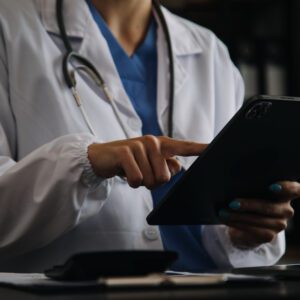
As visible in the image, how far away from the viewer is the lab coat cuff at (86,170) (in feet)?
3.53

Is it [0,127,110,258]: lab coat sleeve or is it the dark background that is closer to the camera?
[0,127,110,258]: lab coat sleeve

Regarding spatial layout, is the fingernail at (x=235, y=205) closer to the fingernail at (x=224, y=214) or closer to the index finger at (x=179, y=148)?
the fingernail at (x=224, y=214)

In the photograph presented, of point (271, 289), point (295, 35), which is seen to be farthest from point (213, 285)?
point (295, 35)

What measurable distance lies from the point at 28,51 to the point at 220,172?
519mm

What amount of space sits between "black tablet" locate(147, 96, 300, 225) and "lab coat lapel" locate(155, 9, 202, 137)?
332 millimetres

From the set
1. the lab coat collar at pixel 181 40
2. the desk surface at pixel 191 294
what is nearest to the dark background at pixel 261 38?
the lab coat collar at pixel 181 40

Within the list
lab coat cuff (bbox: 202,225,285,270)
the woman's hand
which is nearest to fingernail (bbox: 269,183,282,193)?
the woman's hand

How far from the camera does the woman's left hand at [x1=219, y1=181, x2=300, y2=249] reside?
1.13 m

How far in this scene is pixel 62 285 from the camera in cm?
69

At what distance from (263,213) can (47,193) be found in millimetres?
345

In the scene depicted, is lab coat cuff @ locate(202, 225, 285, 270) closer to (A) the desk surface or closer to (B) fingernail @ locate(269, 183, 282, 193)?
(B) fingernail @ locate(269, 183, 282, 193)

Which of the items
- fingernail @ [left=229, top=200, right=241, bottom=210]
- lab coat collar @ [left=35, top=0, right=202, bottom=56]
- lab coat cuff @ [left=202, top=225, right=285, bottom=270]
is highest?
lab coat collar @ [left=35, top=0, right=202, bottom=56]

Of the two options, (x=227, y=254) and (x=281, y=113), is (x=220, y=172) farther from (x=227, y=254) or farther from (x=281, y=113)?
(x=227, y=254)

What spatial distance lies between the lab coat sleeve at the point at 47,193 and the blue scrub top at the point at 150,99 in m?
0.22
